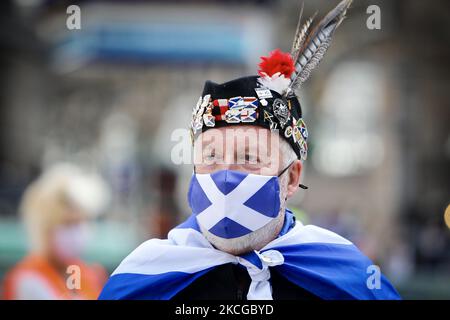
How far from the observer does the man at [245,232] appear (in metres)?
2.67

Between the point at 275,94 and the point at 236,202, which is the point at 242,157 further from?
the point at 275,94

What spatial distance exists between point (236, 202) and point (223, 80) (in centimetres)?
765

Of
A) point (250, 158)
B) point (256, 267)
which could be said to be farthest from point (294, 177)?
point (256, 267)

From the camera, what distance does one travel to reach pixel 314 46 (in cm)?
288

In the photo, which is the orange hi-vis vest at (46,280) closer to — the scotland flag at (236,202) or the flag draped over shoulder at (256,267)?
the flag draped over shoulder at (256,267)

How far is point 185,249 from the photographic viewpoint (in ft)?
8.90

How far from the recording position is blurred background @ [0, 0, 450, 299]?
9078 millimetres

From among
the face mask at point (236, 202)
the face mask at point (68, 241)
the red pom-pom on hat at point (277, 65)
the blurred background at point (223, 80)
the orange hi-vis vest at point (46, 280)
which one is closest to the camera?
the face mask at point (236, 202)

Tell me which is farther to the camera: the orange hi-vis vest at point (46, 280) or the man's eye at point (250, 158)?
the orange hi-vis vest at point (46, 280)

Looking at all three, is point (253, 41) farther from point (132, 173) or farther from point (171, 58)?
point (132, 173)

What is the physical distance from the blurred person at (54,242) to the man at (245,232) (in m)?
1.80

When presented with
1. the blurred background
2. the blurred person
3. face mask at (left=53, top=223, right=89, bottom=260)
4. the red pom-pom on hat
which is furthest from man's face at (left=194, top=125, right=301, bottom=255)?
the blurred background

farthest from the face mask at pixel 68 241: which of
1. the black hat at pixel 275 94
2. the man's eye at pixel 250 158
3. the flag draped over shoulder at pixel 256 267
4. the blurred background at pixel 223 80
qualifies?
the blurred background at pixel 223 80

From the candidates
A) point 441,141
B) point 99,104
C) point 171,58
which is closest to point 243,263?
point 171,58
